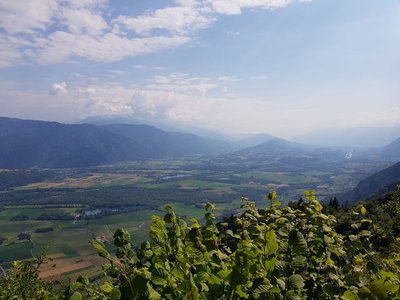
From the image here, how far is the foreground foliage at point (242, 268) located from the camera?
1.99 metres

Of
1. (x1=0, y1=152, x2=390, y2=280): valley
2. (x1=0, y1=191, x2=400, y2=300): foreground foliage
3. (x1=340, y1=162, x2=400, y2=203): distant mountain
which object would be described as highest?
(x1=0, y1=191, x2=400, y2=300): foreground foliage

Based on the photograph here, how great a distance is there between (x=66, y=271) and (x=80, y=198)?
100003mm

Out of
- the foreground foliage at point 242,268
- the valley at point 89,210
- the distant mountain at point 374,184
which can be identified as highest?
the foreground foliage at point 242,268

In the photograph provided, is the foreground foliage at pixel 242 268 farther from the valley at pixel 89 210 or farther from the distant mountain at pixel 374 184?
the distant mountain at pixel 374 184

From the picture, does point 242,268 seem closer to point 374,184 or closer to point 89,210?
point 89,210

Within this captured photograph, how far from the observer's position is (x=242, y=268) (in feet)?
7.15

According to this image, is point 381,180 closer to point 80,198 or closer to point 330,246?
point 80,198

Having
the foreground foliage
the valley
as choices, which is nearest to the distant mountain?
the valley

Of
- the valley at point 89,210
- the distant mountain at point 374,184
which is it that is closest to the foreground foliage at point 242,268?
the valley at point 89,210

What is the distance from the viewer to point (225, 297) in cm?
230

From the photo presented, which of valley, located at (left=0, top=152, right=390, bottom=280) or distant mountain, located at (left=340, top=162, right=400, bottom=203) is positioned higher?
distant mountain, located at (left=340, top=162, right=400, bottom=203)

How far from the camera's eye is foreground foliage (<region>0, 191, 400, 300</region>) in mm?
1993

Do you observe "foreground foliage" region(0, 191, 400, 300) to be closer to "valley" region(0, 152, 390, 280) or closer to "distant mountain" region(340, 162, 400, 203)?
"valley" region(0, 152, 390, 280)

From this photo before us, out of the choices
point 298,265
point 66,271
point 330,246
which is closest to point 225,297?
point 298,265
